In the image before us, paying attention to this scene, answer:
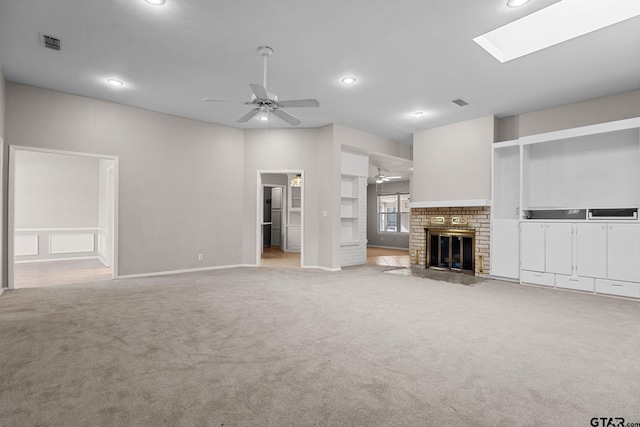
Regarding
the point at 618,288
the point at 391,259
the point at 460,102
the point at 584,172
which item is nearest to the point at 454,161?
the point at 460,102

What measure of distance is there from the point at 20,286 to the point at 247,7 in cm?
533

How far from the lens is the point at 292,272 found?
20.9 ft

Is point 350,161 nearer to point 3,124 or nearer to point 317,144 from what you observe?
point 317,144

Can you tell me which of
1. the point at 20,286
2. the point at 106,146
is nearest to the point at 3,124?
the point at 106,146

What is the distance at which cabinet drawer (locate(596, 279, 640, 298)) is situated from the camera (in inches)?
175

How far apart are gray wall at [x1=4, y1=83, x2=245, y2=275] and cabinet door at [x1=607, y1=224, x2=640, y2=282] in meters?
6.34

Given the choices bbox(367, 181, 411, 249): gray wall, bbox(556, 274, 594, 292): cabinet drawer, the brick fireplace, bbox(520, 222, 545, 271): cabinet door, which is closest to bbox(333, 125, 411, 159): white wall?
the brick fireplace

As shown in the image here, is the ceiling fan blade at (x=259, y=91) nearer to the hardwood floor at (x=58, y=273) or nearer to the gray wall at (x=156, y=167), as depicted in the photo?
the gray wall at (x=156, y=167)

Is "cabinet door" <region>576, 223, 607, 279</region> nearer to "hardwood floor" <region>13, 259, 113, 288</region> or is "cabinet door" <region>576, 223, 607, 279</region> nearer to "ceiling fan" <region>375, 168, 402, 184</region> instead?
"ceiling fan" <region>375, 168, 402, 184</region>

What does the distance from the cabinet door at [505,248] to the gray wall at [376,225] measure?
6306 mm

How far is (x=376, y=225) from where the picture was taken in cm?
1350

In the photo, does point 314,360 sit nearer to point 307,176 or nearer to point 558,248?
point 558,248

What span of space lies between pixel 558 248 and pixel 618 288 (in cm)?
86

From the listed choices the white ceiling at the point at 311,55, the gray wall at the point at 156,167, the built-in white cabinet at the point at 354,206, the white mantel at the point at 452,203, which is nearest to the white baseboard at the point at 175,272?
the gray wall at the point at 156,167
